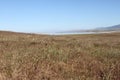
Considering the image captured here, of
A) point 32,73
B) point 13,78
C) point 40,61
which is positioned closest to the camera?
point 13,78

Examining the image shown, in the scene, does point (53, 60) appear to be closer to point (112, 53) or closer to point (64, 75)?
point (64, 75)

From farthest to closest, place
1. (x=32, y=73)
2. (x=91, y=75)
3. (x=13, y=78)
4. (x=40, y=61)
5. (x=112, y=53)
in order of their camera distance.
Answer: (x=112, y=53) < (x=40, y=61) < (x=91, y=75) < (x=32, y=73) < (x=13, y=78)

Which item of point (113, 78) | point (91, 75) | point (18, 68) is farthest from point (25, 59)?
point (113, 78)

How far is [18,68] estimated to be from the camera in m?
7.94

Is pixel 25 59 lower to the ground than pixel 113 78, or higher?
higher

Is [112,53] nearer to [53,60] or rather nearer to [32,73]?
[53,60]

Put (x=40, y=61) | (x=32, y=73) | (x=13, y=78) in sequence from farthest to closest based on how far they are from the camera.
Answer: (x=40, y=61) → (x=32, y=73) → (x=13, y=78)

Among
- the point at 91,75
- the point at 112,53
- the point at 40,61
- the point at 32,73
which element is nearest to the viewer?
the point at 32,73

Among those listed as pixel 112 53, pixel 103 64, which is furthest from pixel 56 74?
pixel 112 53

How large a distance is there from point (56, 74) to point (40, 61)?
1.21m

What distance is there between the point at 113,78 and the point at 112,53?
3548 millimetres

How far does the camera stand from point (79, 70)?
8.75 meters

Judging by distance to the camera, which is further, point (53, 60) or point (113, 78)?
point (53, 60)

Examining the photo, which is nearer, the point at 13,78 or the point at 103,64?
the point at 13,78
